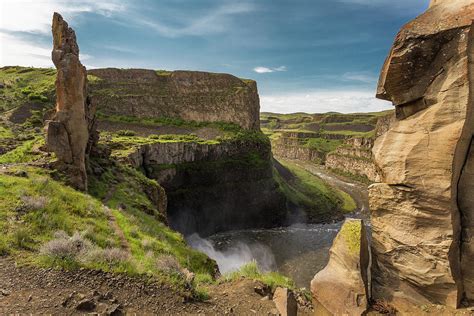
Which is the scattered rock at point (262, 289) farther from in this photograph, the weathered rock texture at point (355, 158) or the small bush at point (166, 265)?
the weathered rock texture at point (355, 158)

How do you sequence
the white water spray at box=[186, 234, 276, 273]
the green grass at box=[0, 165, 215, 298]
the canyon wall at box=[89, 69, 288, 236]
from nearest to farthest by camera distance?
1. the green grass at box=[0, 165, 215, 298]
2. the white water spray at box=[186, 234, 276, 273]
3. the canyon wall at box=[89, 69, 288, 236]

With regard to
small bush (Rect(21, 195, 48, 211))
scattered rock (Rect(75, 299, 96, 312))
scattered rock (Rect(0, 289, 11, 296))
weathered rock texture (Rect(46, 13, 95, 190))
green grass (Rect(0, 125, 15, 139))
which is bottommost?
scattered rock (Rect(75, 299, 96, 312))

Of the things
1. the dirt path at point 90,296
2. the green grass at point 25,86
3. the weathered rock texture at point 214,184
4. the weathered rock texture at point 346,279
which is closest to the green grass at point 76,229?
the dirt path at point 90,296

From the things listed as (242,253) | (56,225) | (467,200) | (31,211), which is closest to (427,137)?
(467,200)

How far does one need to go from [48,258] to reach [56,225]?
324cm

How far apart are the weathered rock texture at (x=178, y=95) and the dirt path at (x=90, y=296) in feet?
192

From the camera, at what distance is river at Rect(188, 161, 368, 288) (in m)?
35.2

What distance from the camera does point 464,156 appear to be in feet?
29.8

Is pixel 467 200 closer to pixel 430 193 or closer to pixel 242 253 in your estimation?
pixel 430 193

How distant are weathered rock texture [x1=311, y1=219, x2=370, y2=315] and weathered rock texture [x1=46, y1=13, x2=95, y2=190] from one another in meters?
16.5

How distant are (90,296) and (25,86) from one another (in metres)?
65.2

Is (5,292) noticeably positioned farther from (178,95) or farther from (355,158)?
(355,158)

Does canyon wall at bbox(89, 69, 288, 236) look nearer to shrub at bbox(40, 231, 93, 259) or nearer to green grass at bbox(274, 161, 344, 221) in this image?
green grass at bbox(274, 161, 344, 221)

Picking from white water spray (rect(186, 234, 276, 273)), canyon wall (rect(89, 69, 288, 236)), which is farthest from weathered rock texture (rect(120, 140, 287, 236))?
white water spray (rect(186, 234, 276, 273))
